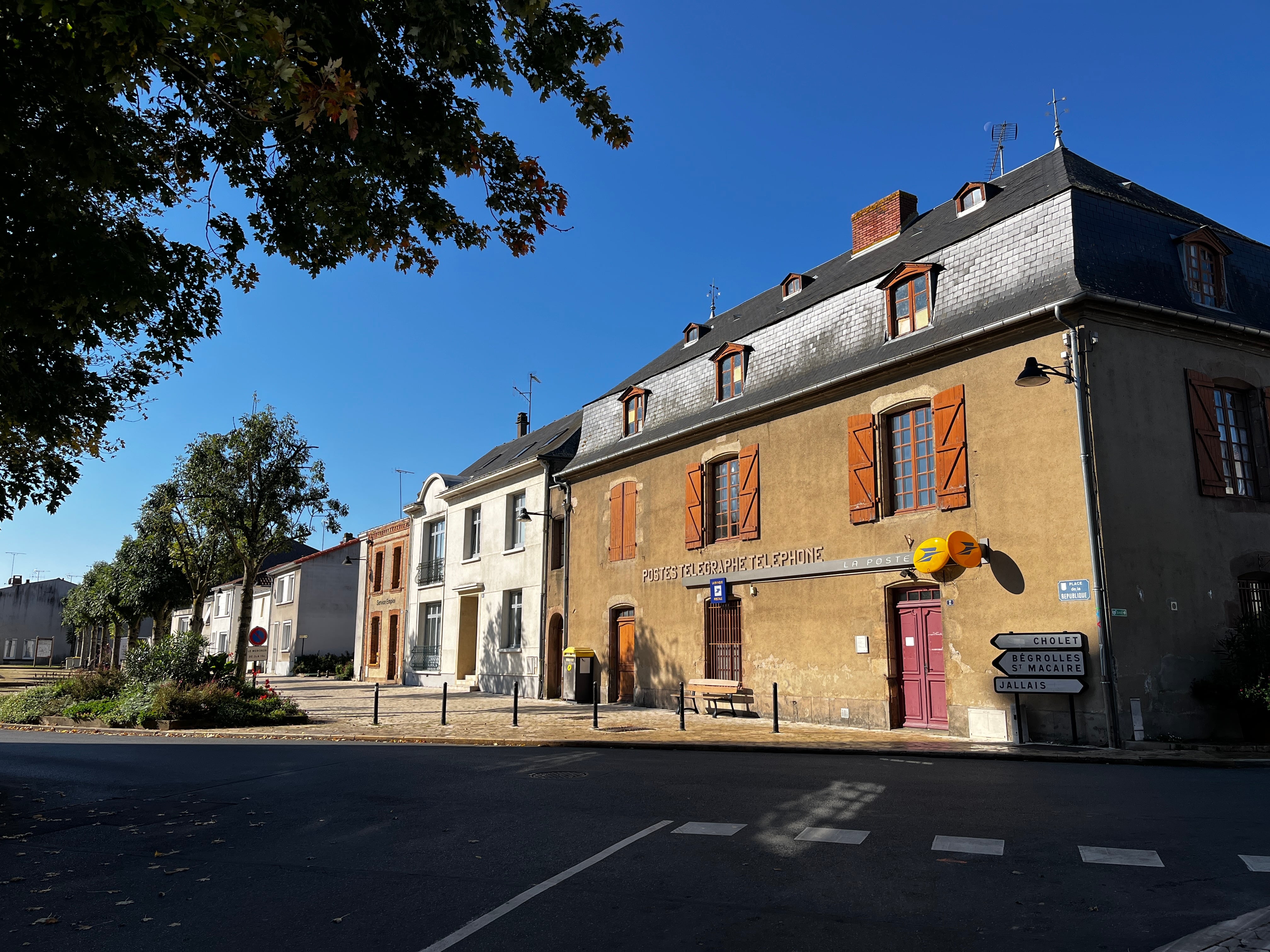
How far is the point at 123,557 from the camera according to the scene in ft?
126

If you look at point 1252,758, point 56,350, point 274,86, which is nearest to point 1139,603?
point 1252,758

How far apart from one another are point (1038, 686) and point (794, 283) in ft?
37.4

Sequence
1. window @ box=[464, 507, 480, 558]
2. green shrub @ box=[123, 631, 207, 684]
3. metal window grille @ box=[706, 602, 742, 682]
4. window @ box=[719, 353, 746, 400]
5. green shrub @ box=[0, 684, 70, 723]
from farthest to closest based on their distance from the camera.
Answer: window @ box=[464, 507, 480, 558] < green shrub @ box=[123, 631, 207, 684] < green shrub @ box=[0, 684, 70, 723] < window @ box=[719, 353, 746, 400] < metal window grille @ box=[706, 602, 742, 682]

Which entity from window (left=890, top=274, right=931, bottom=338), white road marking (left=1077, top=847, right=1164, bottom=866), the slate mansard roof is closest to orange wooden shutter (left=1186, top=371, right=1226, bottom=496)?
the slate mansard roof

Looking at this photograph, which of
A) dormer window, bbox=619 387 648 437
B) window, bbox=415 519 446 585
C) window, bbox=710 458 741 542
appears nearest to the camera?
window, bbox=710 458 741 542

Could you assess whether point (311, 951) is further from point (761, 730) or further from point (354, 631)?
point (354, 631)

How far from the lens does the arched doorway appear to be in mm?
23875

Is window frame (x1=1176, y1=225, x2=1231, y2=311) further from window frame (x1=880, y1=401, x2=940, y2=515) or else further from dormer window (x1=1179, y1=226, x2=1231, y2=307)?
window frame (x1=880, y1=401, x2=940, y2=515)

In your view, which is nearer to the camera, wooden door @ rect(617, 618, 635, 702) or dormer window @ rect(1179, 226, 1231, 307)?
dormer window @ rect(1179, 226, 1231, 307)

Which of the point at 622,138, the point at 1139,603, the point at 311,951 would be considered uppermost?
the point at 622,138

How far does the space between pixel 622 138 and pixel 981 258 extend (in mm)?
9566

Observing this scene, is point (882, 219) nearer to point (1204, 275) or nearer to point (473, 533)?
point (1204, 275)

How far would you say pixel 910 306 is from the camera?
15.4m

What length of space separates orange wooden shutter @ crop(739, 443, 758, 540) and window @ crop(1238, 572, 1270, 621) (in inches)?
310
